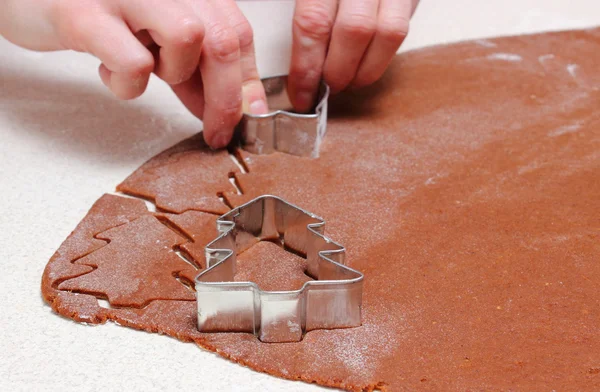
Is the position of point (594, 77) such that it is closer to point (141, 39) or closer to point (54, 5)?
point (141, 39)

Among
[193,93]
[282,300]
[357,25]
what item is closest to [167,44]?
[193,93]

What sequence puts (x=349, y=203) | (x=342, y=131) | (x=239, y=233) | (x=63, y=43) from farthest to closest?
(x=342, y=131) → (x=63, y=43) → (x=349, y=203) → (x=239, y=233)

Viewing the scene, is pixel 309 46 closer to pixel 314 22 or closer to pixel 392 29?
pixel 314 22

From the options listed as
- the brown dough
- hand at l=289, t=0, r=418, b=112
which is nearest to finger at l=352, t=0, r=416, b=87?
hand at l=289, t=0, r=418, b=112

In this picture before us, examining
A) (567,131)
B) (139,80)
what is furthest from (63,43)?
(567,131)

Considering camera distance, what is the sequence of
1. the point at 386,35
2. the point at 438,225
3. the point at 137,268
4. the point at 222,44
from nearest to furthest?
the point at 137,268, the point at 438,225, the point at 222,44, the point at 386,35

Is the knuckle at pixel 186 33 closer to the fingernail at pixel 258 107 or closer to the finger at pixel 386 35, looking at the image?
the fingernail at pixel 258 107

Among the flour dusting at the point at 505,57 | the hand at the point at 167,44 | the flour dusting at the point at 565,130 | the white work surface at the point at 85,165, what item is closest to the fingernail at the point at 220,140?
the hand at the point at 167,44
